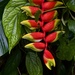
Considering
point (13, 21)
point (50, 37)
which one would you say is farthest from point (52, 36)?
point (13, 21)

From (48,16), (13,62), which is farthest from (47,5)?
(13,62)

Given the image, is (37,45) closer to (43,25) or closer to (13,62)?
(43,25)

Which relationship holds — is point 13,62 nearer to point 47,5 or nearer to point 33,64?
point 33,64

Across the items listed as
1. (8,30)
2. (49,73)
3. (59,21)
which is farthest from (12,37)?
(49,73)

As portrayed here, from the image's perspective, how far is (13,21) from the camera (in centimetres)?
64

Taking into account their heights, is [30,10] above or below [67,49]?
above

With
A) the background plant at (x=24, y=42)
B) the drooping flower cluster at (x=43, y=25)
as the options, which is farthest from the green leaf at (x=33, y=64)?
the drooping flower cluster at (x=43, y=25)

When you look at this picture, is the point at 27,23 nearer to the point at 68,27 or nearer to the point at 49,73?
the point at 68,27

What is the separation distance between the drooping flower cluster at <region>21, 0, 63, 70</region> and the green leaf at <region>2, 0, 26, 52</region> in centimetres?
2

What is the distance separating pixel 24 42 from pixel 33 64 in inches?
3.1

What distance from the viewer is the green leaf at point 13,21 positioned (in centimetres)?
63

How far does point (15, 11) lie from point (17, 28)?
0.16ft

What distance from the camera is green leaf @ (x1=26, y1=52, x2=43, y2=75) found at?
76 centimetres

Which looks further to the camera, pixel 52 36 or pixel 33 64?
pixel 33 64
